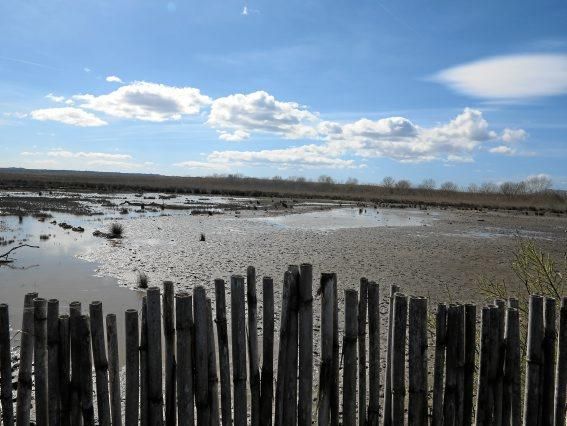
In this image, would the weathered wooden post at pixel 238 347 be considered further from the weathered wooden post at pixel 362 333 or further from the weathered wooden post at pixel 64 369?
the weathered wooden post at pixel 64 369

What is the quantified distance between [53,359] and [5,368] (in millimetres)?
481

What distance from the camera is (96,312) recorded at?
3.49 meters

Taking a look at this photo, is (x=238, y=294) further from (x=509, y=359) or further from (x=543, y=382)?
(x=543, y=382)

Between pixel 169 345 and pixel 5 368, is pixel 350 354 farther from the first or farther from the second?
pixel 5 368

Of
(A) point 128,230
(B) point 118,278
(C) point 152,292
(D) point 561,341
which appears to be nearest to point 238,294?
(C) point 152,292

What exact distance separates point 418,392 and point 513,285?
A: 1282cm

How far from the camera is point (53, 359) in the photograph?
351 centimetres

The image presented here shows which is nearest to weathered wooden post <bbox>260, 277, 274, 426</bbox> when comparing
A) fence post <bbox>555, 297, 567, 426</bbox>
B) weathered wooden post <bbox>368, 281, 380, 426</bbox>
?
weathered wooden post <bbox>368, 281, 380, 426</bbox>

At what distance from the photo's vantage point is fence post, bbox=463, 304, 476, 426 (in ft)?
12.2

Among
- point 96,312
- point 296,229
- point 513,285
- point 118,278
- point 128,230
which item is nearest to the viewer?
point 96,312

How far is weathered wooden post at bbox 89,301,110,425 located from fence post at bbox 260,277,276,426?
3.95ft

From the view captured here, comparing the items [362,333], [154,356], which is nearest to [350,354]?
[362,333]

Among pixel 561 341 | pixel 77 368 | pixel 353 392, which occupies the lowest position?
pixel 353 392

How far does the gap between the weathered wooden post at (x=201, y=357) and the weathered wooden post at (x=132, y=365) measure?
0.45 metres
